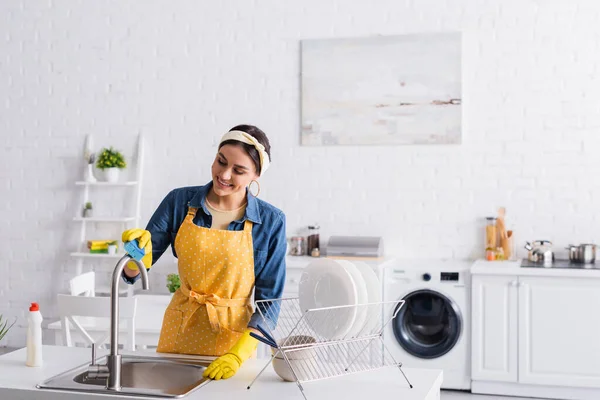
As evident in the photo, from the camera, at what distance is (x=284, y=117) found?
18.6 feet

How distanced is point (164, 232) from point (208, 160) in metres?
3.21

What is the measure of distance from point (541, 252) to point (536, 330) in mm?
565

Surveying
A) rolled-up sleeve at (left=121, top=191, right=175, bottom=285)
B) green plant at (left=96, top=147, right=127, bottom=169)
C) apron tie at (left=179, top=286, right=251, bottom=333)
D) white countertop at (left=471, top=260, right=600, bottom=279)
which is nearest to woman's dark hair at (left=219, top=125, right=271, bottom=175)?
rolled-up sleeve at (left=121, top=191, right=175, bottom=285)

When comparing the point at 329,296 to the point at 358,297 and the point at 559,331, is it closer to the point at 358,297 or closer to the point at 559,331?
the point at 358,297

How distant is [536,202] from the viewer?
17.0ft

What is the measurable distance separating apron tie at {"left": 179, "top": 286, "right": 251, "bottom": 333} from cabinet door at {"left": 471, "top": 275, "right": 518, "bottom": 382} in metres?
2.54

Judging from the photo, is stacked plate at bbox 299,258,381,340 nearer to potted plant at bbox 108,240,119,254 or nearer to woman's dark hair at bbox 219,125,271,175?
woman's dark hair at bbox 219,125,271,175

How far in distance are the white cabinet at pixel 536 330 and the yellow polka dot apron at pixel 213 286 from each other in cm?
255

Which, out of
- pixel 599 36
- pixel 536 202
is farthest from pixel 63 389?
pixel 599 36

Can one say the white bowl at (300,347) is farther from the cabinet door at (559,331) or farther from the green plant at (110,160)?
the green plant at (110,160)

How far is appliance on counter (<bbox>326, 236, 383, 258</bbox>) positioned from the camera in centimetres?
517

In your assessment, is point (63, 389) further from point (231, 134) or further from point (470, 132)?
point (470, 132)

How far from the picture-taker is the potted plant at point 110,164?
5.91 m

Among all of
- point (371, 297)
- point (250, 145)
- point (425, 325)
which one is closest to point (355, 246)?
point (425, 325)
